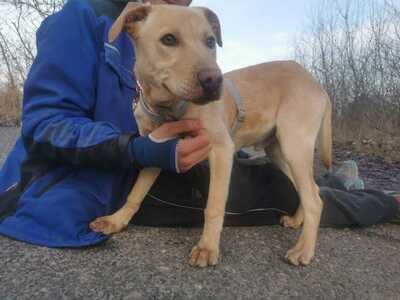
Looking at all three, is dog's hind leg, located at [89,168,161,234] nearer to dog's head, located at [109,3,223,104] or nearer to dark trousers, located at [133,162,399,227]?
dark trousers, located at [133,162,399,227]

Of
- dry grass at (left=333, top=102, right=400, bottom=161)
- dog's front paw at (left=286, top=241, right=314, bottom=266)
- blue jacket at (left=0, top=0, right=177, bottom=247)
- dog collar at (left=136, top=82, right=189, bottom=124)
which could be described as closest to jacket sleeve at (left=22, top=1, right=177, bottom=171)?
blue jacket at (left=0, top=0, right=177, bottom=247)

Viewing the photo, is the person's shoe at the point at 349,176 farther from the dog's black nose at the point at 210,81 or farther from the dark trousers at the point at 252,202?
the dog's black nose at the point at 210,81

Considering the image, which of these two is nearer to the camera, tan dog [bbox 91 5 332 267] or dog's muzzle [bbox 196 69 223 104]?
dog's muzzle [bbox 196 69 223 104]

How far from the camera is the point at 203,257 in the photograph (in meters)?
2.21

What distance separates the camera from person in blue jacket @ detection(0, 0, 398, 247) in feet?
7.41

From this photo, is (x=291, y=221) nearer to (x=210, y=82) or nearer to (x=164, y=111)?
(x=164, y=111)

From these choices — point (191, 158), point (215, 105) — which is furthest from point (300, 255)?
point (215, 105)

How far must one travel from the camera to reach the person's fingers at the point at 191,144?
7.27ft

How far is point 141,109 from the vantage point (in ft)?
8.20

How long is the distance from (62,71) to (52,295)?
1.20 metres

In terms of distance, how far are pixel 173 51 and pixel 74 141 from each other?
66cm

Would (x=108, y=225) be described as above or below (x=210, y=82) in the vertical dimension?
below

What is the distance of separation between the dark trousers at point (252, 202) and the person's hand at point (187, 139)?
374 mm

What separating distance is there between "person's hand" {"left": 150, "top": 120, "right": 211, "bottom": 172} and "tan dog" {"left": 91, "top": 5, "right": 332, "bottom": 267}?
0.09m
